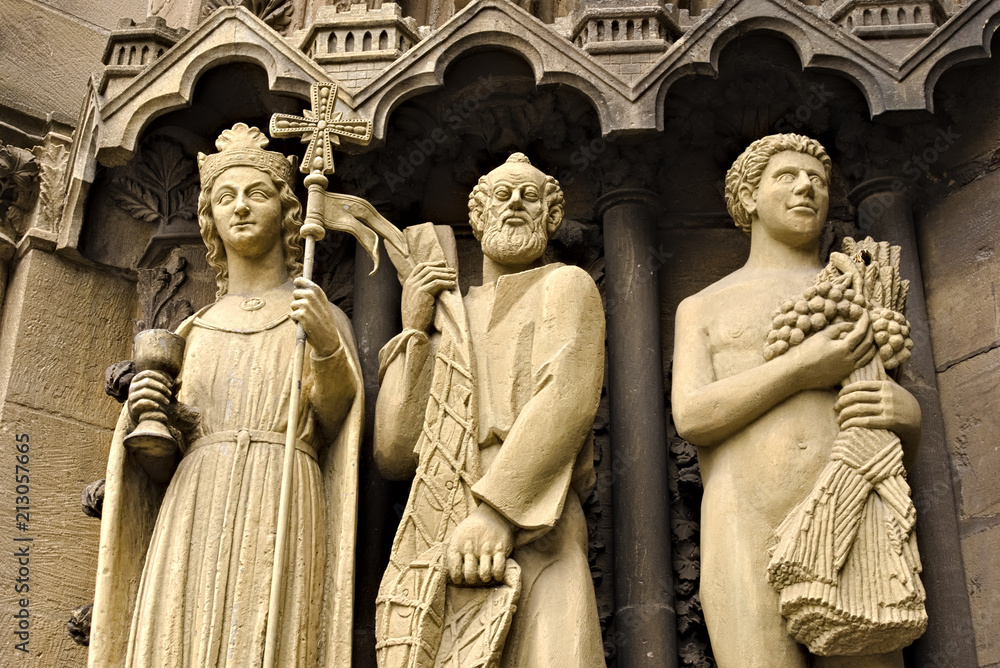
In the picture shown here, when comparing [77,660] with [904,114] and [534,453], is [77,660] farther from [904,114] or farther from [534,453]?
[904,114]

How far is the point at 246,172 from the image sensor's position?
7.16 m

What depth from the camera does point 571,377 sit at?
646 centimetres

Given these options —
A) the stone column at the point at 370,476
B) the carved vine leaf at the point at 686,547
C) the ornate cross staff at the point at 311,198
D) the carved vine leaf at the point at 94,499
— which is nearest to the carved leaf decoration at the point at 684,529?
the carved vine leaf at the point at 686,547

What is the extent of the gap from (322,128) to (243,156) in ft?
1.47

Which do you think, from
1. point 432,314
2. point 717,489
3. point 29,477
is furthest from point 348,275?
point 717,489

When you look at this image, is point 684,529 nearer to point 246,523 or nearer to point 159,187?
point 246,523

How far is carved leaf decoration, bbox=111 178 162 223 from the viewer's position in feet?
25.8

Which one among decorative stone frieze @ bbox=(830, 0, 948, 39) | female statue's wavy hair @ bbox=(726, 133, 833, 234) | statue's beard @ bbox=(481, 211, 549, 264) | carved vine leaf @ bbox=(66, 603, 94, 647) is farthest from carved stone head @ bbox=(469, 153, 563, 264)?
carved vine leaf @ bbox=(66, 603, 94, 647)

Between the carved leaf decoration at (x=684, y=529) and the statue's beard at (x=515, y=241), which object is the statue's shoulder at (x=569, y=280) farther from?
the carved leaf decoration at (x=684, y=529)

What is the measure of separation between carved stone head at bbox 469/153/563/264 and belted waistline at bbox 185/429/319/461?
3.74 ft

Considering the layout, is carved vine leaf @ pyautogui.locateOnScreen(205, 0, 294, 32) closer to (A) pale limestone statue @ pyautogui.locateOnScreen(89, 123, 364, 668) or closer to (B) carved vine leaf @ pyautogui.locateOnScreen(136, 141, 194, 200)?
(B) carved vine leaf @ pyautogui.locateOnScreen(136, 141, 194, 200)

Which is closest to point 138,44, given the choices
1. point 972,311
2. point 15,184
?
point 15,184

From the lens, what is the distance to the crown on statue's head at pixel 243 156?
7.17m

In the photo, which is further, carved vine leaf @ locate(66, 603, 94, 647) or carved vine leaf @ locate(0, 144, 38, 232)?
carved vine leaf @ locate(0, 144, 38, 232)
